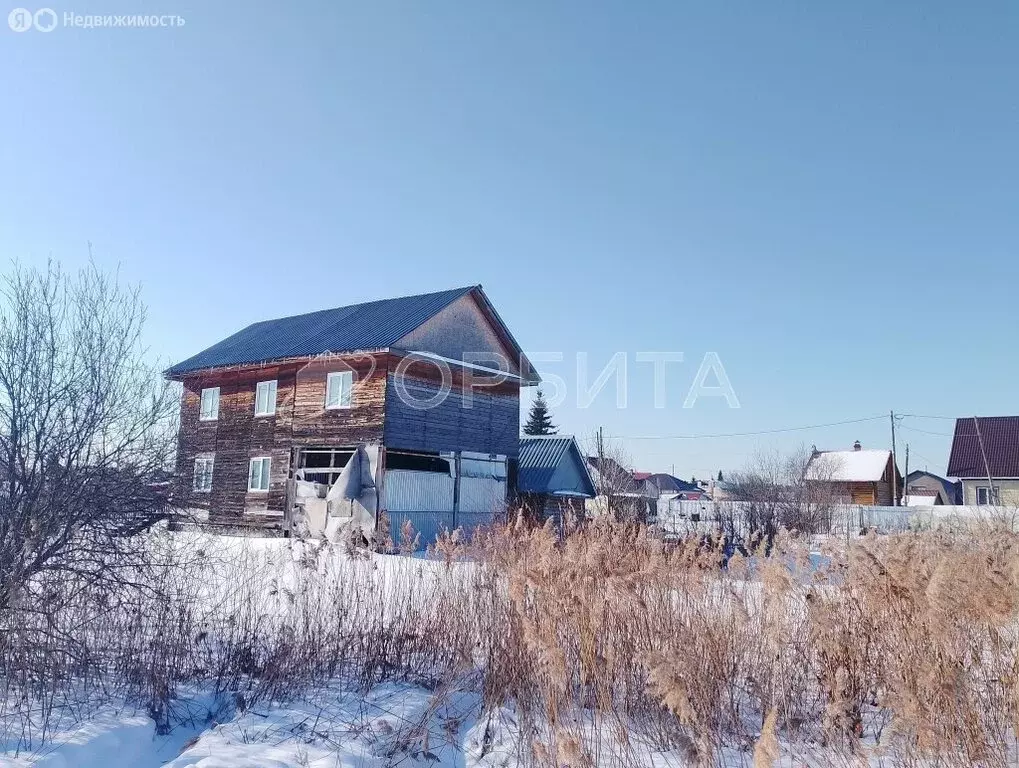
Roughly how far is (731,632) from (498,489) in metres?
18.8

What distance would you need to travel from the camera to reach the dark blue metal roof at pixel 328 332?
20.6 meters

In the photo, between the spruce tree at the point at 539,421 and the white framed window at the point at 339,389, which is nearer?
the white framed window at the point at 339,389

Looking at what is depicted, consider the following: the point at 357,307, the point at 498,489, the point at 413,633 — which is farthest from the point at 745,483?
the point at 413,633

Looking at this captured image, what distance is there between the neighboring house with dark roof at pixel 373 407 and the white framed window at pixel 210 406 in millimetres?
47

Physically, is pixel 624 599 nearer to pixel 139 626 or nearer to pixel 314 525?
pixel 139 626

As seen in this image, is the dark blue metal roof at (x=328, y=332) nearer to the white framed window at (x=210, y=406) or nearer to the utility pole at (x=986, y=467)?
the white framed window at (x=210, y=406)

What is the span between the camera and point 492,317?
77.8 feet

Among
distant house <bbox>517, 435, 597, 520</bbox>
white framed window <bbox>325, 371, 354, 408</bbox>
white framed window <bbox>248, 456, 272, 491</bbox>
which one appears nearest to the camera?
white framed window <bbox>325, 371, 354, 408</bbox>

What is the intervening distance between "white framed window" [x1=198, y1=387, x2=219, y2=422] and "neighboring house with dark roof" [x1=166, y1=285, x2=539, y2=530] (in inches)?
1.9

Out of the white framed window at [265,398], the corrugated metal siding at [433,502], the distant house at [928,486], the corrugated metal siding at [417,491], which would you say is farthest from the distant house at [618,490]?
the distant house at [928,486]

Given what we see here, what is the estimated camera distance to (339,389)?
20703mm

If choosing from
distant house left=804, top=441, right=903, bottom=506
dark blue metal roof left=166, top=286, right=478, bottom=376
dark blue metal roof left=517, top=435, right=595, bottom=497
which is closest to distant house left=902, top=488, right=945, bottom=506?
distant house left=804, top=441, right=903, bottom=506

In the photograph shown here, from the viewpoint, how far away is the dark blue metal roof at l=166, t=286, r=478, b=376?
20609mm

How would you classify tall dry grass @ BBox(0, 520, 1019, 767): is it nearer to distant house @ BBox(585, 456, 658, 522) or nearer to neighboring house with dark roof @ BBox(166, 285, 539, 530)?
neighboring house with dark roof @ BBox(166, 285, 539, 530)
